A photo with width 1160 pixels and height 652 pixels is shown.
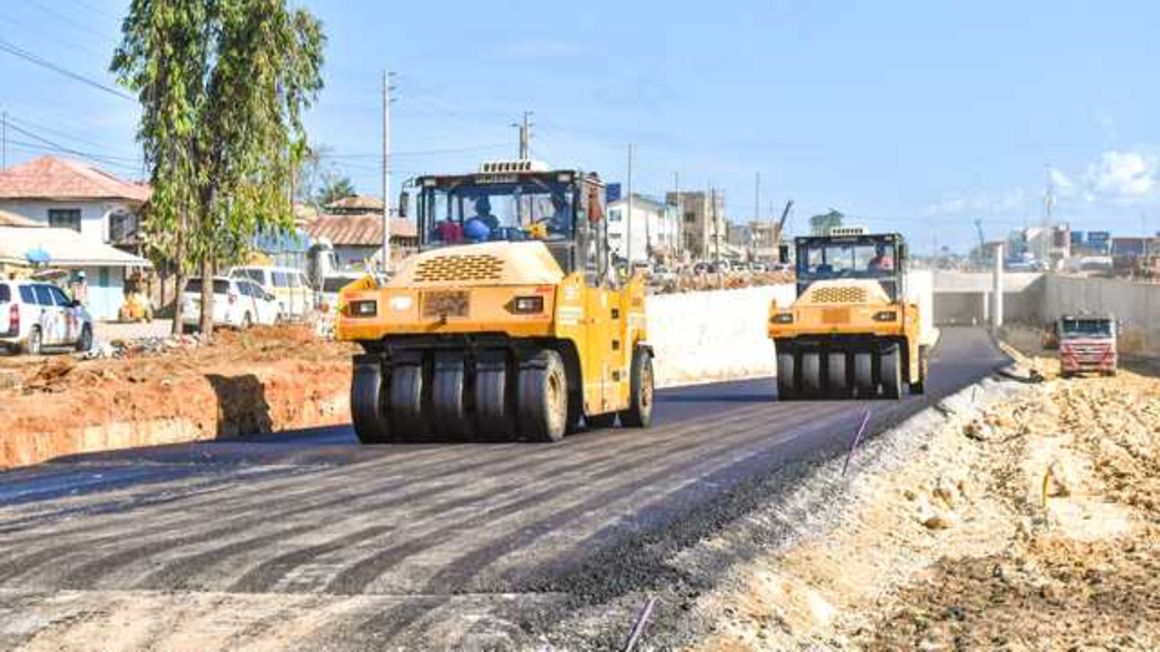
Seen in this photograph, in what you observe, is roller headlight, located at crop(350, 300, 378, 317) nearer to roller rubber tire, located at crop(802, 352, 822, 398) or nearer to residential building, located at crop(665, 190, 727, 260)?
roller rubber tire, located at crop(802, 352, 822, 398)

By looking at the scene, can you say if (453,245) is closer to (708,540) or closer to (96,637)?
(708,540)

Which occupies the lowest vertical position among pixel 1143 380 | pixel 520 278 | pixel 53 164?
pixel 1143 380

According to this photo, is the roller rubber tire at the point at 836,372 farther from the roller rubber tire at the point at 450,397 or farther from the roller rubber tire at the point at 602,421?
the roller rubber tire at the point at 450,397

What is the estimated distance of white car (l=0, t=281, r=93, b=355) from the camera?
98.0 ft

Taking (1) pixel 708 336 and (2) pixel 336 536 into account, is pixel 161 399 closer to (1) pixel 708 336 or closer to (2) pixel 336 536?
(2) pixel 336 536

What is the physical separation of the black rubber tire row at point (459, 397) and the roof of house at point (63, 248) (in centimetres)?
3233

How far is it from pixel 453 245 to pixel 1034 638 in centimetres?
999

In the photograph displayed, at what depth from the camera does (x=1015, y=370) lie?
51969 mm

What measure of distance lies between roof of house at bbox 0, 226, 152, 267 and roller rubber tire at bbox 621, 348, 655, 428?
102 feet

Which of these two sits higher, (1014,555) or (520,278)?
(520,278)

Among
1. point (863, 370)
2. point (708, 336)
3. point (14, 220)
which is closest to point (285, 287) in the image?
point (14, 220)

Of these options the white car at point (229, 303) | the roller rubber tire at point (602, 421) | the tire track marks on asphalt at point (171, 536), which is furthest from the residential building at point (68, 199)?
the tire track marks on asphalt at point (171, 536)

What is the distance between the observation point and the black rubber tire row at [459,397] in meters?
16.1

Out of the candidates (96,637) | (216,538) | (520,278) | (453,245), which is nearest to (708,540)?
(216,538)
